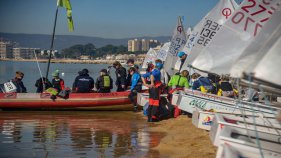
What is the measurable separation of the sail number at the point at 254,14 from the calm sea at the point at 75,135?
2945 mm

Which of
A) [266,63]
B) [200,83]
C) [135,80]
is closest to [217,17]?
[200,83]

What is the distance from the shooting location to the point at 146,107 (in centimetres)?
1553

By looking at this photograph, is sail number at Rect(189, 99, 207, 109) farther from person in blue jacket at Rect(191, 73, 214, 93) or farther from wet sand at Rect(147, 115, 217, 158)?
person in blue jacket at Rect(191, 73, 214, 93)

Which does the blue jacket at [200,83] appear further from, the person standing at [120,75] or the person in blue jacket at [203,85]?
the person standing at [120,75]

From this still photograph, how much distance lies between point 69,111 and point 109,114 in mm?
1631

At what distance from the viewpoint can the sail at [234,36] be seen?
877 centimetres

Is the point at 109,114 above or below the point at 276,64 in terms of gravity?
below

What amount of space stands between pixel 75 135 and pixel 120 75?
6323 mm

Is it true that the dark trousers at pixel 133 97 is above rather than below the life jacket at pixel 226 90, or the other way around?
below

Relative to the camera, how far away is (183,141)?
35.0 ft

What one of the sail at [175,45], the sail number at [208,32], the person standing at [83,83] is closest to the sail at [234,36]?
the sail number at [208,32]

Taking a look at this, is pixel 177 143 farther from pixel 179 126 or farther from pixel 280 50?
pixel 280 50

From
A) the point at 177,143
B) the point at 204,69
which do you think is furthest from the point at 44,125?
the point at 204,69

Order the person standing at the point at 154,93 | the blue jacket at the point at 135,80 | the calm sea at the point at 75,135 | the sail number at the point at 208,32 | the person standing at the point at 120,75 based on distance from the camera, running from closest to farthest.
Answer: the calm sea at the point at 75,135 → the sail number at the point at 208,32 → the person standing at the point at 154,93 → the blue jacket at the point at 135,80 → the person standing at the point at 120,75
